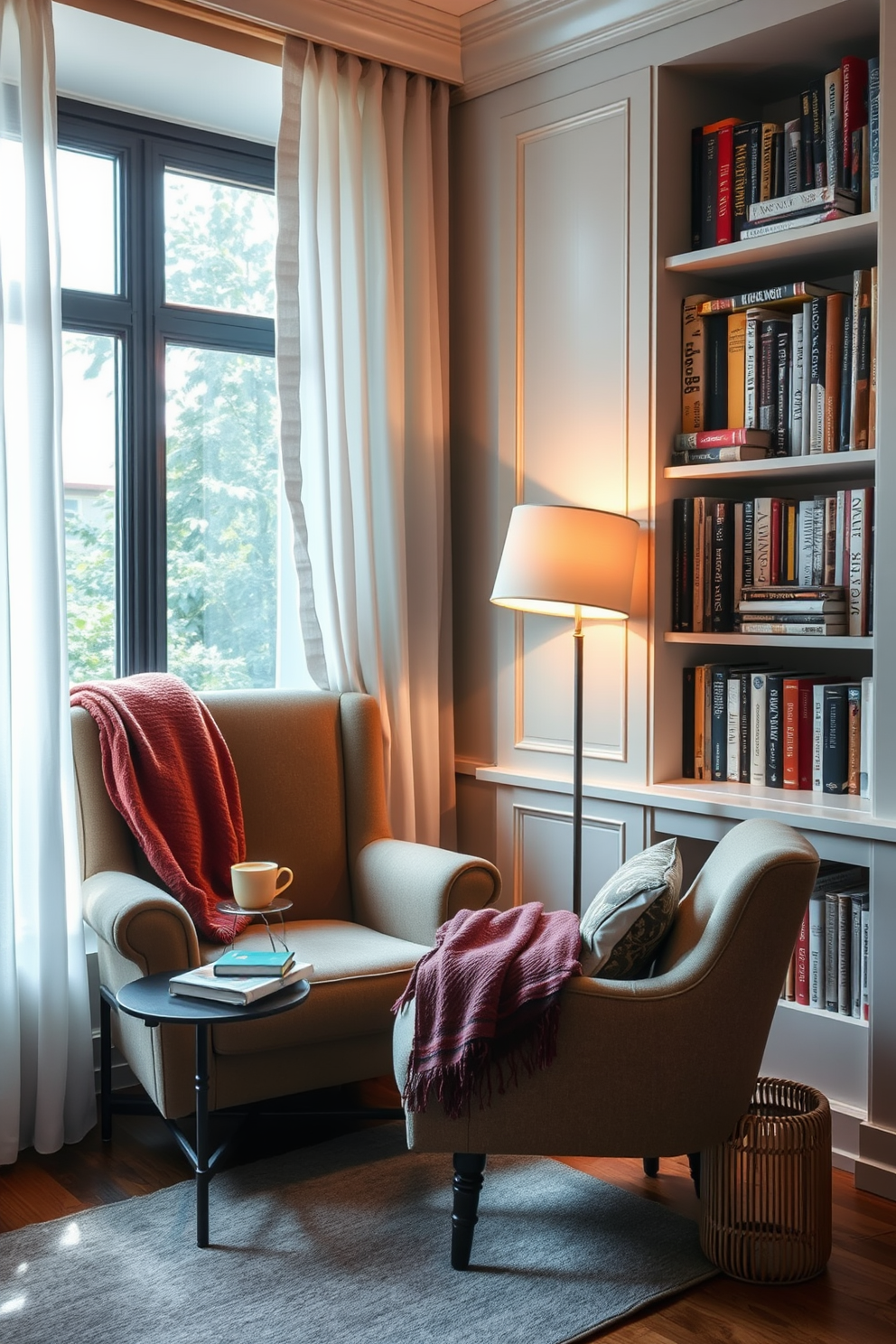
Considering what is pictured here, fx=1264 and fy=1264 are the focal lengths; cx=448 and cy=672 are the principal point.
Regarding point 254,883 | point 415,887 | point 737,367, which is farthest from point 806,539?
Answer: point 254,883

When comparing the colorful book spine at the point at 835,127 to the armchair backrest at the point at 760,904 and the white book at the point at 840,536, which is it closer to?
the white book at the point at 840,536

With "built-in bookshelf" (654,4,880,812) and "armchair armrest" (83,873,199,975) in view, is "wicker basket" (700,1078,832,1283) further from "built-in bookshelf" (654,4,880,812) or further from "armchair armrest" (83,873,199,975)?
"armchair armrest" (83,873,199,975)

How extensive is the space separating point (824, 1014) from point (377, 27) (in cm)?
272

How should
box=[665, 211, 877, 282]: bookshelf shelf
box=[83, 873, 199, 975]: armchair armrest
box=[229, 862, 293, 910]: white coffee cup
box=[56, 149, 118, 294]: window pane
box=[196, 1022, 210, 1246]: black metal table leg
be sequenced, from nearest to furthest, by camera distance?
1. box=[196, 1022, 210, 1246]: black metal table leg
2. box=[83, 873, 199, 975]: armchair armrest
3. box=[229, 862, 293, 910]: white coffee cup
4. box=[665, 211, 877, 282]: bookshelf shelf
5. box=[56, 149, 118, 294]: window pane

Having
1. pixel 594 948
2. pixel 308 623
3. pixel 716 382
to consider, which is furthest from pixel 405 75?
pixel 594 948

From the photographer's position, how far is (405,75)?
3.44 meters

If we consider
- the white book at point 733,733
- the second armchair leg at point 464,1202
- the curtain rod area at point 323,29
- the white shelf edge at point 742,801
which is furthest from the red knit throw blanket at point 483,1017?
the curtain rod area at point 323,29

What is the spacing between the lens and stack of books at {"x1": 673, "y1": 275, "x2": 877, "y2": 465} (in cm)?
278

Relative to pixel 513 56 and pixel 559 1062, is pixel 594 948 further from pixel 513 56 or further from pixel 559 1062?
pixel 513 56

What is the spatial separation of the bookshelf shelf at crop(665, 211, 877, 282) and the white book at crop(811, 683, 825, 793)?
Answer: 3.27 ft

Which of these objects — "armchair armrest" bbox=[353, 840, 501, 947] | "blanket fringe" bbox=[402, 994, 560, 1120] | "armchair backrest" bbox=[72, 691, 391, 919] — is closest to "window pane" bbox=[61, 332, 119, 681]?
"armchair backrest" bbox=[72, 691, 391, 919]

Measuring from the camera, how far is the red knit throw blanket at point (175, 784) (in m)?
2.84

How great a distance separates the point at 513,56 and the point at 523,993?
2.49 metres

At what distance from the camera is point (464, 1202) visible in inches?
90.2
